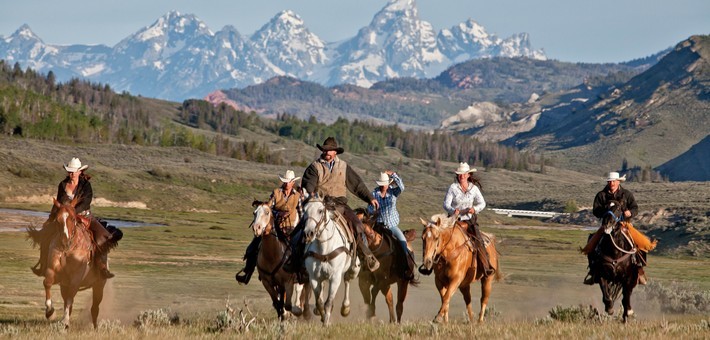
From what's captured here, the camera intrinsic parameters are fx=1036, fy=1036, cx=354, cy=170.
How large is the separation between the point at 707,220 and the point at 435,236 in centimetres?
7516

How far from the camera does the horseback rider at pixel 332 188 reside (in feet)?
70.8

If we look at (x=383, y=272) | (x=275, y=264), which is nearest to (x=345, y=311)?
(x=275, y=264)

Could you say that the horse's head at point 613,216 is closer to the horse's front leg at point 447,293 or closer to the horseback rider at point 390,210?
the horse's front leg at point 447,293

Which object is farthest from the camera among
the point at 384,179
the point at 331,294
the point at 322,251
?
the point at 384,179

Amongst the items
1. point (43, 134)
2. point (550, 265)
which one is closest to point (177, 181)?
point (43, 134)

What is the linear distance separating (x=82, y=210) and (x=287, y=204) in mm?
4387

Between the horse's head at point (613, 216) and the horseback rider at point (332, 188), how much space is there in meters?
5.17

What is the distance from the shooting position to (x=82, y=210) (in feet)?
69.8

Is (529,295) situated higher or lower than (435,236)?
lower

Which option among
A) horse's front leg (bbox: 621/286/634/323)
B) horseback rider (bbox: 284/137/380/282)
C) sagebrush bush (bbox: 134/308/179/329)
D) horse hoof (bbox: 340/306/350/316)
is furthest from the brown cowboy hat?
horse's front leg (bbox: 621/286/634/323)

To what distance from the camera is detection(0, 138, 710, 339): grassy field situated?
1889 centimetres

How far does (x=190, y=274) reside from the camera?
4584 cm

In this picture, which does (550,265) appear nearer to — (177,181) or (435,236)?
(435,236)

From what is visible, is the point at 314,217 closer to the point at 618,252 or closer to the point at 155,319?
the point at 155,319
